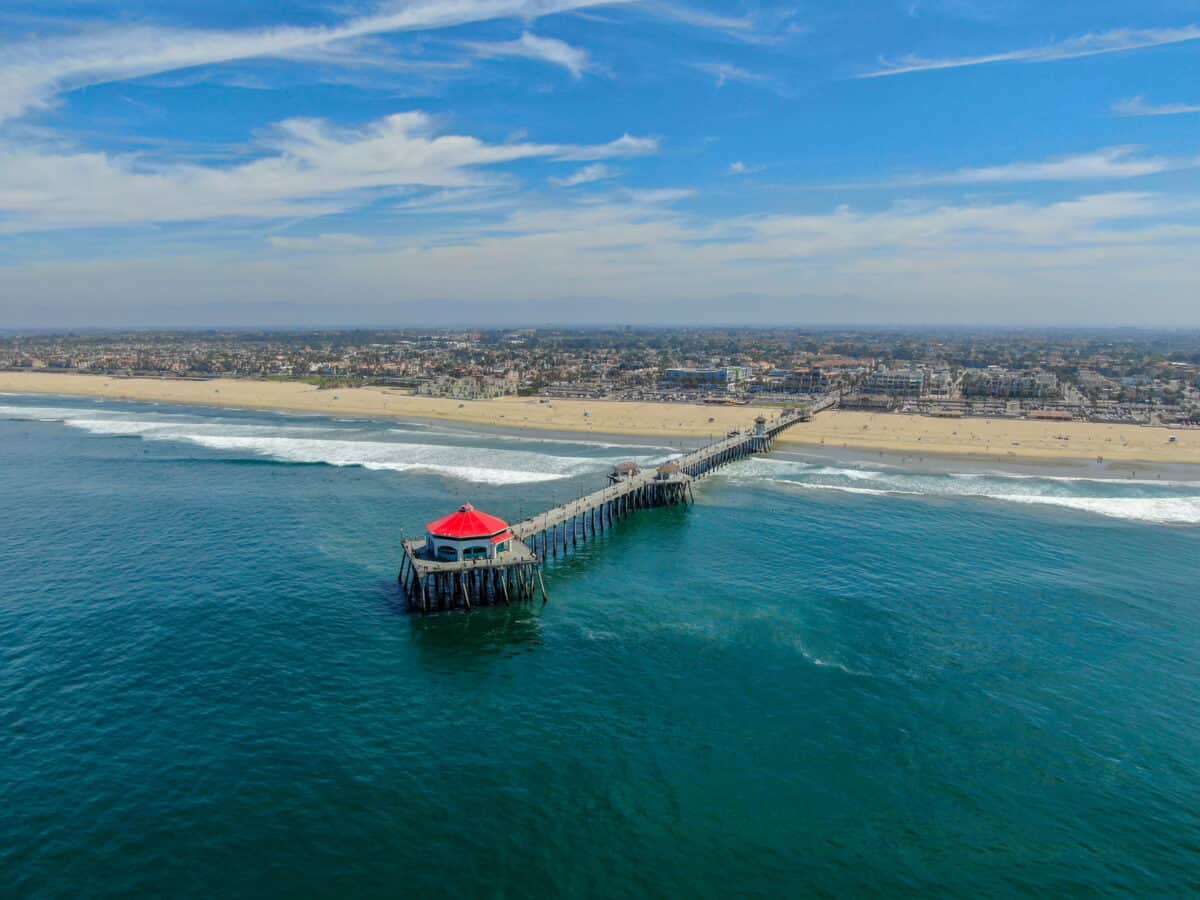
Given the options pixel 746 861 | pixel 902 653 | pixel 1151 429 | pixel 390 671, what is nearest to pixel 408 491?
pixel 390 671

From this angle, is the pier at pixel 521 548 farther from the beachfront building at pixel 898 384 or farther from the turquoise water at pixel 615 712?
the beachfront building at pixel 898 384

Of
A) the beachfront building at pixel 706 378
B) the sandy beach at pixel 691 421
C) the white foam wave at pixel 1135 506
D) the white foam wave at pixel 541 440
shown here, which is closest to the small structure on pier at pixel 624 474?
the white foam wave at pixel 541 440

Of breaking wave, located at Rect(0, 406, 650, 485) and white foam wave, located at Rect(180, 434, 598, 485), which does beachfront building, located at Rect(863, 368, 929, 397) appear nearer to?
breaking wave, located at Rect(0, 406, 650, 485)

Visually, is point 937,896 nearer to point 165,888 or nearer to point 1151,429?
point 165,888

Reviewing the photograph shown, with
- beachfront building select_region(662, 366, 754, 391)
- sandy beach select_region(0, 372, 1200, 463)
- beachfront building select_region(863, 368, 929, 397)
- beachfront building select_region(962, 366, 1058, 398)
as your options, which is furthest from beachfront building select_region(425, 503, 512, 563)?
beachfront building select_region(962, 366, 1058, 398)

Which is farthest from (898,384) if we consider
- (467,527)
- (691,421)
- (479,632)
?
(479,632)

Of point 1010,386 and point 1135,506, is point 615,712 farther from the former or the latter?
point 1010,386
